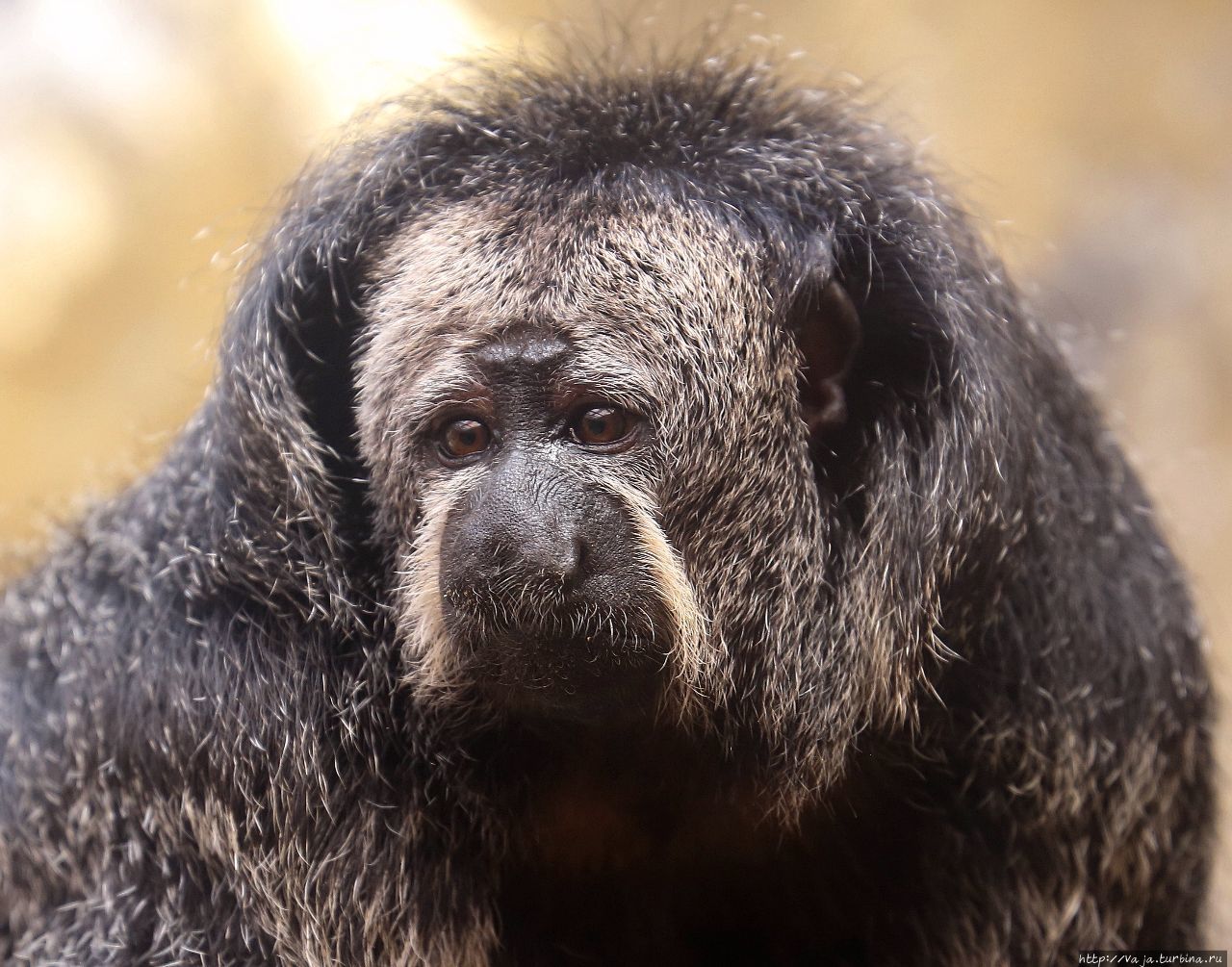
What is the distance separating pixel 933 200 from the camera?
2.84m

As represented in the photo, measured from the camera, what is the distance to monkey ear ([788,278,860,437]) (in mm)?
2654

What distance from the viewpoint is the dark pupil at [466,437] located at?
246cm

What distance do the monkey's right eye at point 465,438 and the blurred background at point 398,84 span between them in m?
3.52

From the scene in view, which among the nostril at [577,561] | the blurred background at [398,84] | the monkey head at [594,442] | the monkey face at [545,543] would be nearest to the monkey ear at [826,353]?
the monkey head at [594,442]

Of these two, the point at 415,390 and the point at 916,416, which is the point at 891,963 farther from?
the point at 415,390

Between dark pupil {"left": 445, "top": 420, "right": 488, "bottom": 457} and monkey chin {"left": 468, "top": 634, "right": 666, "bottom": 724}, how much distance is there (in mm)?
380

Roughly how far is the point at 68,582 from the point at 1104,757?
2.54 m

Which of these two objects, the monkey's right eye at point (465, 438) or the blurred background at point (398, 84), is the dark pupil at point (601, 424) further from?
the blurred background at point (398, 84)

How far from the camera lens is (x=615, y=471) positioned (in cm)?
243

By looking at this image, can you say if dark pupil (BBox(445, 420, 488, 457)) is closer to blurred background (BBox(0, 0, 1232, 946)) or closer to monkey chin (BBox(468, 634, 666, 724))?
monkey chin (BBox(468, 634, 666, 724))

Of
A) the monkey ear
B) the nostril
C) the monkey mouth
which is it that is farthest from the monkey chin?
the monkey ear

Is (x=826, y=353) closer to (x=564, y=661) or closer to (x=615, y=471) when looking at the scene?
(x=615, y=471)

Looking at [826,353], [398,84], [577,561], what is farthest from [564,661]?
[398,84]

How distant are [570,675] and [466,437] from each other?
0.51 metres
